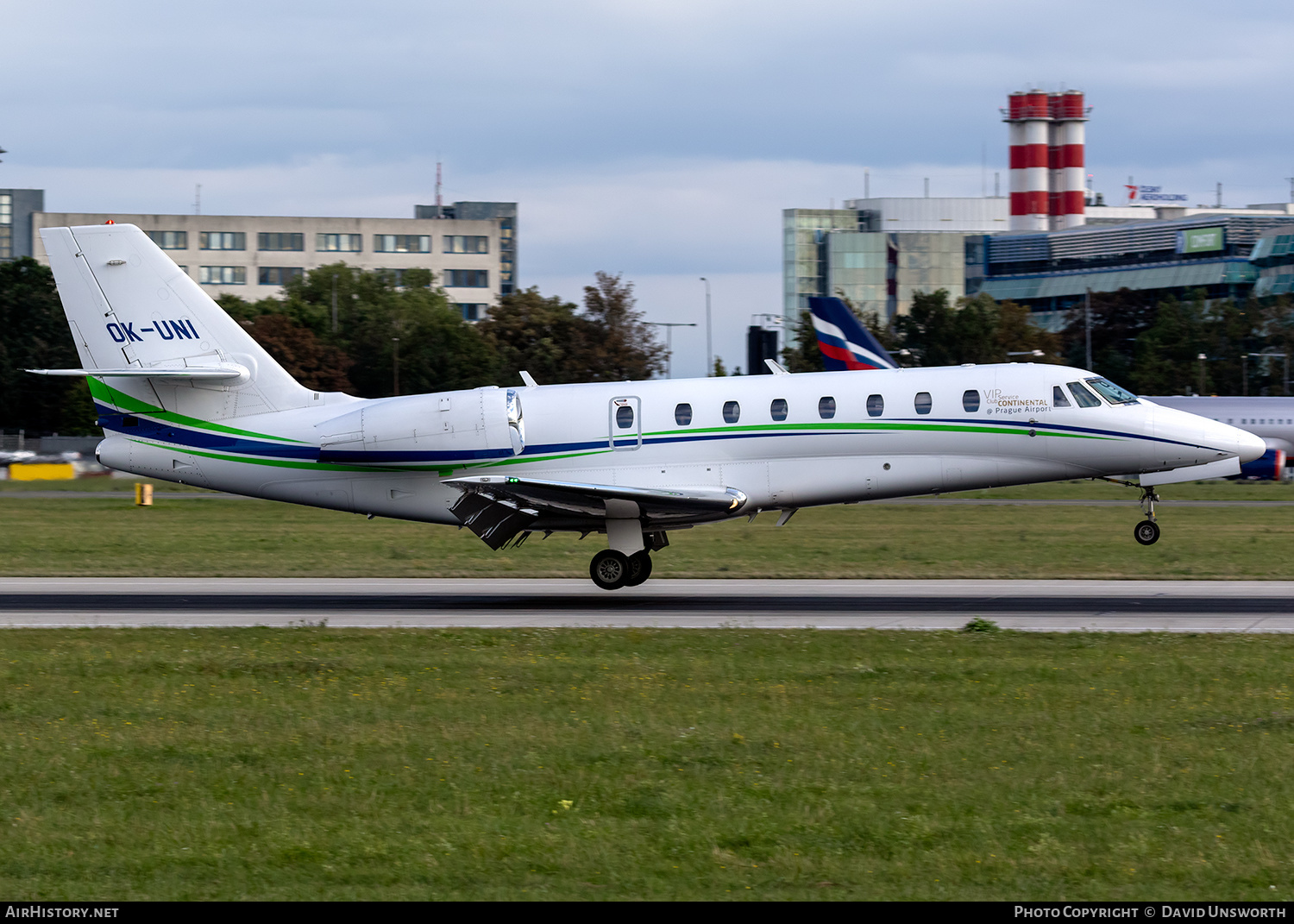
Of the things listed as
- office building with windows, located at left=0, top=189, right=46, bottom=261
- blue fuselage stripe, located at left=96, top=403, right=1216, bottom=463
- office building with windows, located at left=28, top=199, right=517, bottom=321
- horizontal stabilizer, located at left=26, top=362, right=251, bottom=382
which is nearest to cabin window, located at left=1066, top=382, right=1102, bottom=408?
blue fuselage stripe, located at left=96, top=403, right=1216, bottom=463

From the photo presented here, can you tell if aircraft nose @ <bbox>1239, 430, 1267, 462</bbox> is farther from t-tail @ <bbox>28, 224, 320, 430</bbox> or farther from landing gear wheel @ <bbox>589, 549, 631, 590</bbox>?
t-tail @ <bbox>28, 224, 320, 430</bbox>

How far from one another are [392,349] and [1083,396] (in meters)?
80.1

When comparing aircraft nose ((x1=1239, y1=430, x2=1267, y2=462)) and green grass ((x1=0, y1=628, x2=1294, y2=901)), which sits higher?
aircraft nose ((x1=1239, y1=430, x2=1267, y2=462))

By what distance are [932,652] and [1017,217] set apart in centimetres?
13453

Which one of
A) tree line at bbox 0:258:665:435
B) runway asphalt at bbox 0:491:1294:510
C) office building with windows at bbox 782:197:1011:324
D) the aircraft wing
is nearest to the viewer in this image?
the aircraft wing

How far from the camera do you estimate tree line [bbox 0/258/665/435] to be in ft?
279

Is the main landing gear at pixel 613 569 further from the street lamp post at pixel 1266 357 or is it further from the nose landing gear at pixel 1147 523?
the street lamp post at pixel 1266 357

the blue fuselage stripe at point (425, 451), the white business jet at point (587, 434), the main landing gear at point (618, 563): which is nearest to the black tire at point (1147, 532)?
the white business jet at point (587, 434)

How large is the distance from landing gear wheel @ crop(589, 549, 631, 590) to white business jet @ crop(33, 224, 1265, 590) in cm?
3

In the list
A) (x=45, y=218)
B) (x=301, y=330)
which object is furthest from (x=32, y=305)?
(x=45, y=218)

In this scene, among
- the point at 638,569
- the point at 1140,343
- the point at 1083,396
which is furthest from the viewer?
the point at 1140,343

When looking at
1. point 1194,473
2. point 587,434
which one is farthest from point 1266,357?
point 587,434

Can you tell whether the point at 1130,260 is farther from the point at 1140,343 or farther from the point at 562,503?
the point at 562,503

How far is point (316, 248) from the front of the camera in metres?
147
